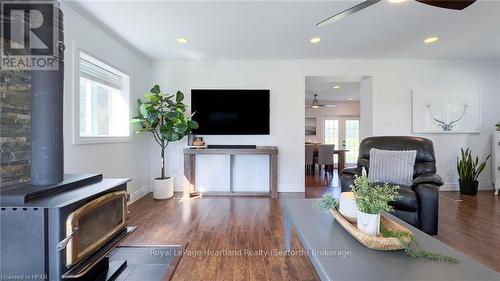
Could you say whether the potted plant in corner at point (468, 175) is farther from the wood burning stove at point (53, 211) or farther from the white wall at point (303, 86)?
the wood burning stove at point (53, 211)

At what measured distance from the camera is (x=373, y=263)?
3.33ft

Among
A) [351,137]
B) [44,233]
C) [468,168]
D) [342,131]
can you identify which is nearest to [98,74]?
[44,233]

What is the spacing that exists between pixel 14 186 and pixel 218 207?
2.29 metres

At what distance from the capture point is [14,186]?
1307 millimetres

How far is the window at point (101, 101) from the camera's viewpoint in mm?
2654

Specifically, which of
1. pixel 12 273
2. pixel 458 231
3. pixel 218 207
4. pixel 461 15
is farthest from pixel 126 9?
pixel 458 231

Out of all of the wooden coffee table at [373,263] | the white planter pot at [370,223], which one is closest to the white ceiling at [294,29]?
the white planter pot at [370,223]

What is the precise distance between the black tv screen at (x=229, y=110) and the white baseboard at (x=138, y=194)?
4.37 feet

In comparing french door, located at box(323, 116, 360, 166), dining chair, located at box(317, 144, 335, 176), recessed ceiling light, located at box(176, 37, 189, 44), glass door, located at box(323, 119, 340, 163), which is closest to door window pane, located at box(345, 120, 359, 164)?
french door, located at box(323, 116, 360, 166)

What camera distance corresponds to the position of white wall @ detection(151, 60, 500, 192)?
4102 millimetres

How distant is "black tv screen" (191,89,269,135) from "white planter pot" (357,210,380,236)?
115 inches

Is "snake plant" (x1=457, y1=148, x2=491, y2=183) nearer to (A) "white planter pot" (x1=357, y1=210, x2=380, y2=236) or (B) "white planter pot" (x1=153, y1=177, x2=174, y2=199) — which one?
(A) "white planter pot" (x1=357, y1=210, x2=380, y2=236)

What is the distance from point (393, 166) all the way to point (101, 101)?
385 cm

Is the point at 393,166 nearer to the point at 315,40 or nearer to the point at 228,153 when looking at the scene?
the point at 315,40
